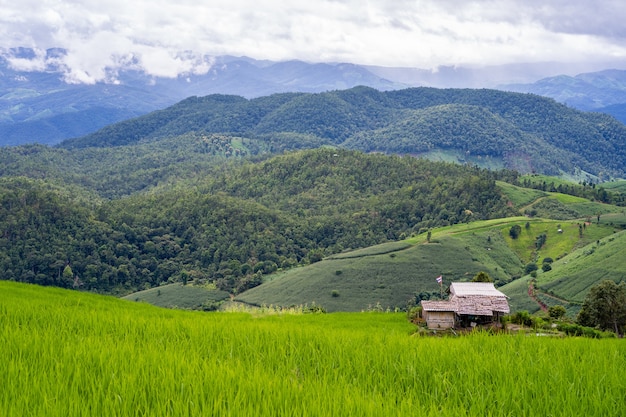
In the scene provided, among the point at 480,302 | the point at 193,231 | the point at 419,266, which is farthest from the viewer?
the point at 193,231

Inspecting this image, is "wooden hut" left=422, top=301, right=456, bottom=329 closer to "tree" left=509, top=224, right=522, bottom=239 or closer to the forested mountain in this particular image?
the forested mountain

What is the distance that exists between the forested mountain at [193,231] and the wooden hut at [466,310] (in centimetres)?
9585

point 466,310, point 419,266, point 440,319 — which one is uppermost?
point 466,310

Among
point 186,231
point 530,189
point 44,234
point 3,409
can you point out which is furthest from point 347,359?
point 530,189

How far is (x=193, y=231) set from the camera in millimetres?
161125

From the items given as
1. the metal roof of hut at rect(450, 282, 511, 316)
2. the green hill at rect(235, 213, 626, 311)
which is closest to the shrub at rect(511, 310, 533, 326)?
the metal roof of hut at rect(450, 282, 511, 316)

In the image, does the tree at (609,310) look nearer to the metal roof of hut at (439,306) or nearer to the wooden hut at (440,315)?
the metal roof of hut at (439,306)

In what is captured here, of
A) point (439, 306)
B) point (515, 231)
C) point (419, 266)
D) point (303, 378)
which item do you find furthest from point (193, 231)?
point (303, 378)

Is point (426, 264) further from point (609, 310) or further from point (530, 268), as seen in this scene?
point (609, 310)

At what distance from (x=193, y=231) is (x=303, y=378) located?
160 meters

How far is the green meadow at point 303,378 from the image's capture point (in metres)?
4.68

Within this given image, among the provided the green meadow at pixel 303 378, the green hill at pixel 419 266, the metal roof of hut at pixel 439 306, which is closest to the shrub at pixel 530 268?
the green hill at pixel 419 266

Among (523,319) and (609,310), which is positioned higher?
(523,319)

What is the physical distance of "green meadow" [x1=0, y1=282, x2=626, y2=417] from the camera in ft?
15.4
